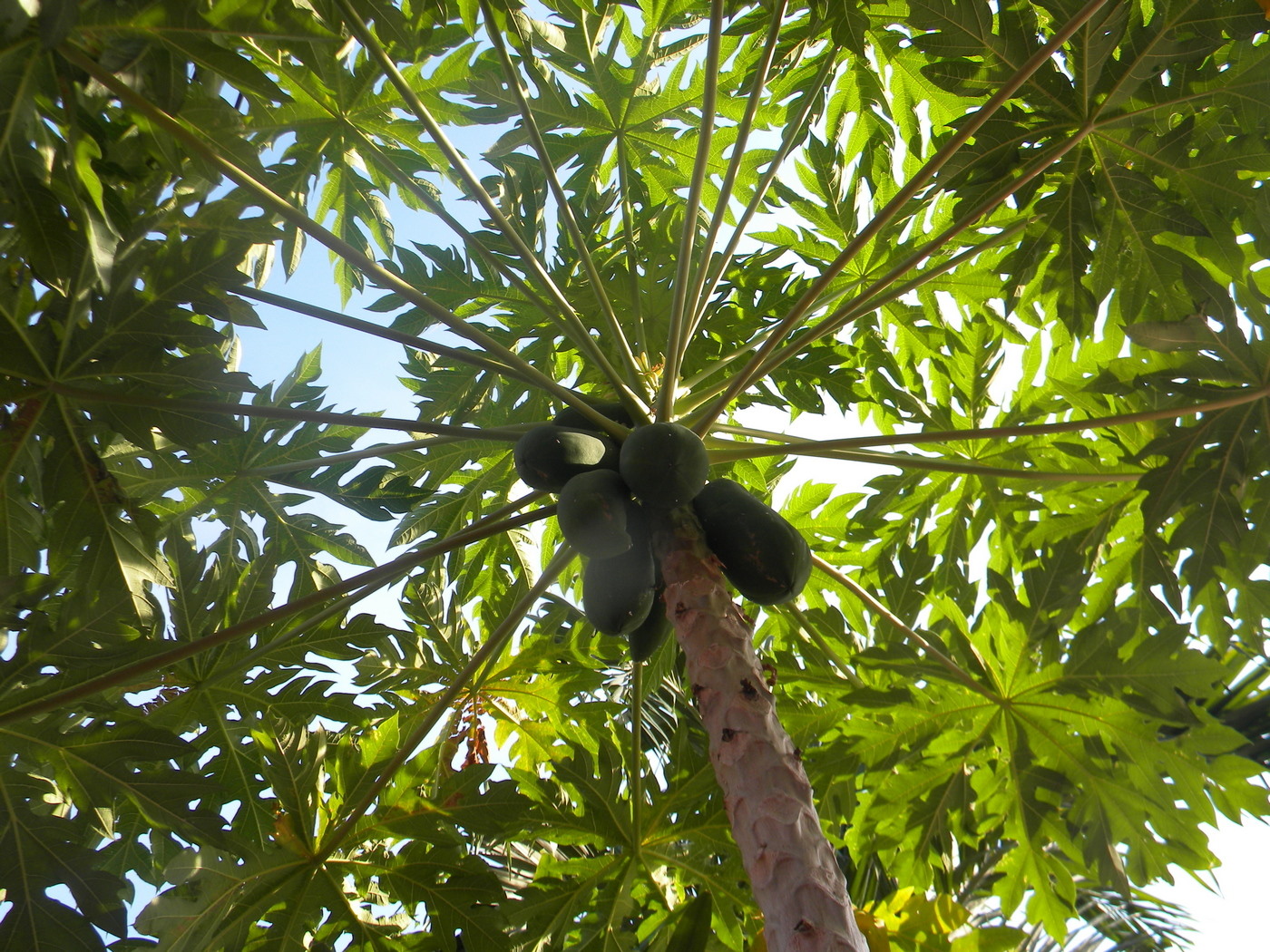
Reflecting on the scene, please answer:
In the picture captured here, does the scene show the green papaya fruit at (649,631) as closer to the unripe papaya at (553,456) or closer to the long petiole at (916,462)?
the unripe papaya at (553,456)

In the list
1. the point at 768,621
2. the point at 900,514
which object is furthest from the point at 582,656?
the point at 900,514

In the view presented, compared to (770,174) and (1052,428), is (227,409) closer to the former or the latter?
(770,174)

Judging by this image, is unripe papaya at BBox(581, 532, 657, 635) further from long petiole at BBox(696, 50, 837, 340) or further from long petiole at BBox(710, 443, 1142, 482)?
long petiole at BBox(696, 50, 837, 340)

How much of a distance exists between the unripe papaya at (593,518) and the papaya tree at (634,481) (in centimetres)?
1

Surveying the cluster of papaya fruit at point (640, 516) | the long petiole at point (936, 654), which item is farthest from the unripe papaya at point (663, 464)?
the long petiole at point (936, 654)

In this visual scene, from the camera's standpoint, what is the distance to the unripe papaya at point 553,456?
2242 mm

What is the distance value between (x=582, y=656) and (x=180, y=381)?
58.6 inches

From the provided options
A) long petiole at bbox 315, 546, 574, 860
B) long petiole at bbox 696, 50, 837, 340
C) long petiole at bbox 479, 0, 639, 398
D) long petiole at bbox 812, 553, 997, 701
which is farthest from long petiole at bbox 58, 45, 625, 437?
long petiole at bbox 812, 553, 997, 701

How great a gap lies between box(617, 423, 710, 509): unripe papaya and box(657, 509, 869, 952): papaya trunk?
104 mm

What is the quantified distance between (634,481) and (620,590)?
26 centimetres

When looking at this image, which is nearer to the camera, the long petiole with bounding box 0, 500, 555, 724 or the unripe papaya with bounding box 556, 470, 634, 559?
the unripe papaya with bounding box 556, 470, 634, 559

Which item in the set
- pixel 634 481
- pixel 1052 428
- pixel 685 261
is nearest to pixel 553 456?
pixel 634 481

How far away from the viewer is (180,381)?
2334 mm

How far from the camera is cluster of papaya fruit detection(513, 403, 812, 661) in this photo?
6.75 feet
